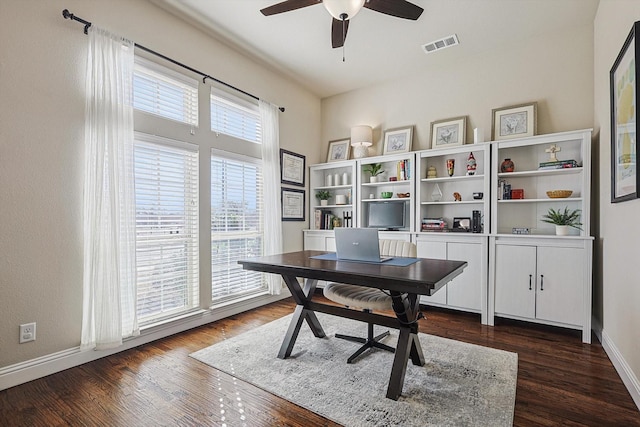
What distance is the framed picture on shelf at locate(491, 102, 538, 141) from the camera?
3.38 metres

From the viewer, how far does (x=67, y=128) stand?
228cm

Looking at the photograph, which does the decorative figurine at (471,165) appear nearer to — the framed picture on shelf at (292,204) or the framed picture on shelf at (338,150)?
the framed picture on shelf at (338,150)

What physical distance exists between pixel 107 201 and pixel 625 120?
11.6 ft

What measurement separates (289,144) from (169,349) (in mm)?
2811

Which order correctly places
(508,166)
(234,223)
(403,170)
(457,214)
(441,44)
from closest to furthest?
(508,166) < (441,44) < (234,223) < (457,214) < (403,170)

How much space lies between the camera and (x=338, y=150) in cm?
480

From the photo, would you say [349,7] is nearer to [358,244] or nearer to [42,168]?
[358,244]

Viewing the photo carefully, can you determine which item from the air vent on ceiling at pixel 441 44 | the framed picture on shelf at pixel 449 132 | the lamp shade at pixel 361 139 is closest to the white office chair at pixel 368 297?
the framed picture on shelf at pixel 449 132

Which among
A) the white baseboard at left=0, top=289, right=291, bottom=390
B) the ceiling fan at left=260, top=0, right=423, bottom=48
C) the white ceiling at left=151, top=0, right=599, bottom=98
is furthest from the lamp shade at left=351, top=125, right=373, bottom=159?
the white baseboard at left=0, top=289, right=291, bottom=390

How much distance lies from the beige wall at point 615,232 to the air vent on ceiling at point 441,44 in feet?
3.91

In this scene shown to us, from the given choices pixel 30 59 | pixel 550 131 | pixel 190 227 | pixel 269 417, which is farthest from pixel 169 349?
pixel 550 131

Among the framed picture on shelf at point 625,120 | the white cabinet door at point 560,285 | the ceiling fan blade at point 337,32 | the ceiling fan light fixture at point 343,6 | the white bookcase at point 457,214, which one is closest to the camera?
the framed picture on shelf at point 625,120

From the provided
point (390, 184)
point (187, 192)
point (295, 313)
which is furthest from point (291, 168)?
point (295, 313)

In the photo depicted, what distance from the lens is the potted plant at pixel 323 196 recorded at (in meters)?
4.70
